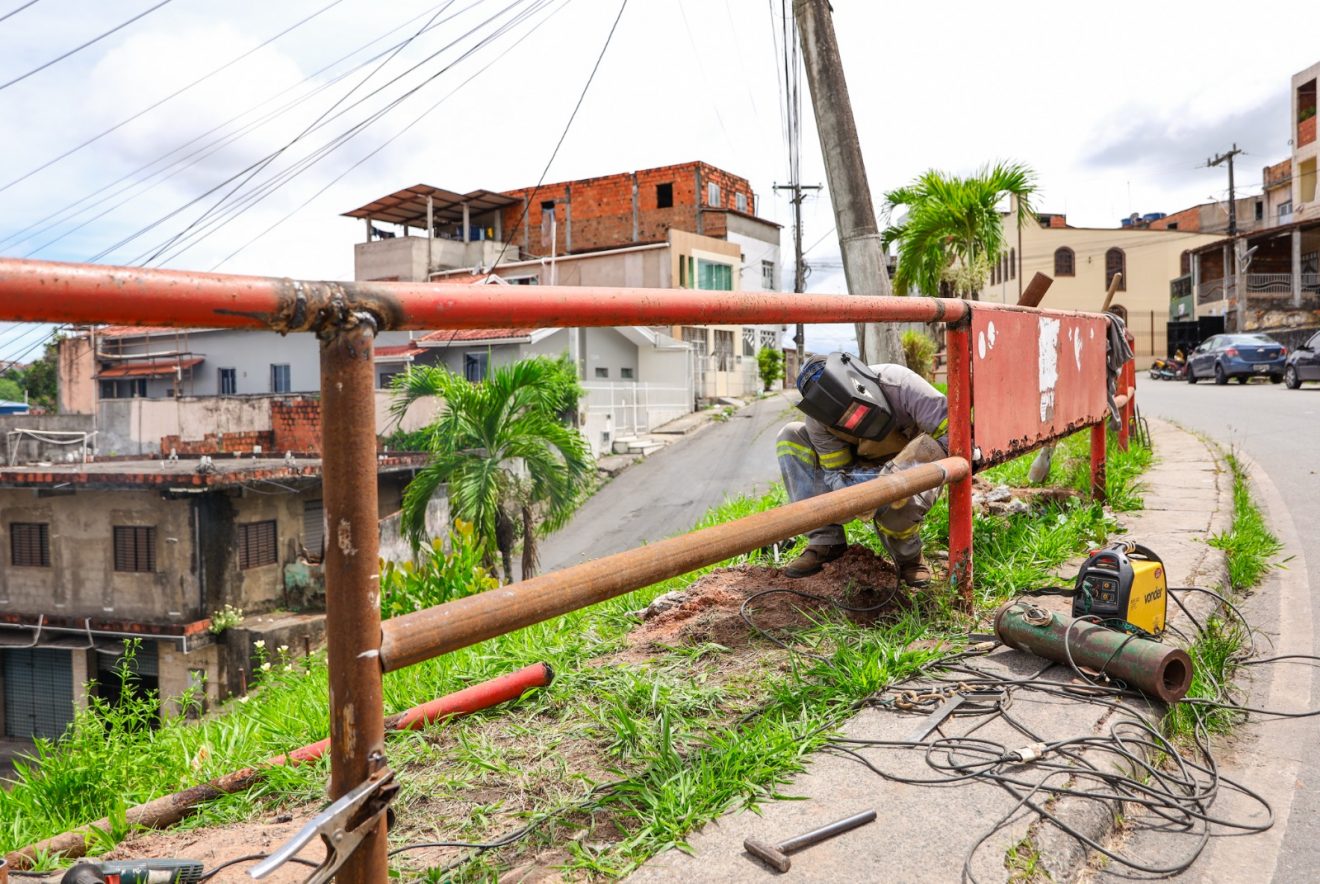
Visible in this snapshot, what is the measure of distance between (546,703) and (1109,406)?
4.54 meters

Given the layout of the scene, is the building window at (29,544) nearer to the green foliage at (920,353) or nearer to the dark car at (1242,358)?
the green foliage at (920,353)

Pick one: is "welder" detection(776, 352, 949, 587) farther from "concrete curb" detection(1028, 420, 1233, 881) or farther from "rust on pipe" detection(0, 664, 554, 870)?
"rust on pipe" detection(0, 664, 554, 870)

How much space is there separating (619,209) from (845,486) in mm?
42128

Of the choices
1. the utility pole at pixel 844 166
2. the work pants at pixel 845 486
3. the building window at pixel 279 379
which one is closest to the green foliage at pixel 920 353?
the utility pole at pixel 844 166

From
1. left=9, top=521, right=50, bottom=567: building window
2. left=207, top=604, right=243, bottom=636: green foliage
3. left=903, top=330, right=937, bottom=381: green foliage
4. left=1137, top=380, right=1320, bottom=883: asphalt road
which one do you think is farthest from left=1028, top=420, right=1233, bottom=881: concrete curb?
left=9, top=521, right=50, bottom=567: building window

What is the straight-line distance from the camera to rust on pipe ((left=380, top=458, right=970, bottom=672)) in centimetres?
143

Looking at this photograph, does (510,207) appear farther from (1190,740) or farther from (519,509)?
(1190,740)

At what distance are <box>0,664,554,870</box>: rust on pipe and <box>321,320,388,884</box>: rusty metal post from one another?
107 centimetres

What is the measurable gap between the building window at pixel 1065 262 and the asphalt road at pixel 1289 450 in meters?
26.6

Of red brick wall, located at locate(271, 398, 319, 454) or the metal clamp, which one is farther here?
red brick wall, located at locate(271, 398, 319, 454)

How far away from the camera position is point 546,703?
2.52 metres

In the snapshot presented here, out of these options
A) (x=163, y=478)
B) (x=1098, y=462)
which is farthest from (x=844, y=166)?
(x=163, y=478)

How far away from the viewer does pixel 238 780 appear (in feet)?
7.39

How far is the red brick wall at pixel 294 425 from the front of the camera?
1056 inches
